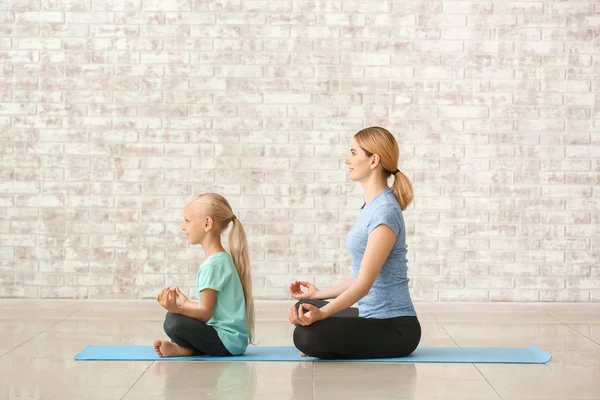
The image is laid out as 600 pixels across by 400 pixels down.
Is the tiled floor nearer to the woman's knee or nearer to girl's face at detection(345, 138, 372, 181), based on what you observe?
the woman's knee

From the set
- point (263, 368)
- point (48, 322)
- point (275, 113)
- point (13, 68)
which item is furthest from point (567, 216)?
point (13, 68)

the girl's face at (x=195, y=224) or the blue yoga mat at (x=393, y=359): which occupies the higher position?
the girl's face at (x=195, y=224)

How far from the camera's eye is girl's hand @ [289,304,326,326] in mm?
3090

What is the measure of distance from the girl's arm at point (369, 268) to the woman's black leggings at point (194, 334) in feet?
1.53

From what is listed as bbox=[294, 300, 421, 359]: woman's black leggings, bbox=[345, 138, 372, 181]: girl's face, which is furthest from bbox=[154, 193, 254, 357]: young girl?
bbox=[345, 138, 372, 181]: girl's face

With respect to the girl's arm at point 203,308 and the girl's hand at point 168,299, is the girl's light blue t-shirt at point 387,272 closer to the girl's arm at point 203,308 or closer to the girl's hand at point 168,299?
the girl's arm at point 203,308

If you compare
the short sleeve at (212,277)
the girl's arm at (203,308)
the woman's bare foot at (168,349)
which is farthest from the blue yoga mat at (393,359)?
the short sleeve at (212,277)

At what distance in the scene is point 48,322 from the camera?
4.41m

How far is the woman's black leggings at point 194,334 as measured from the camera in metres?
3.24

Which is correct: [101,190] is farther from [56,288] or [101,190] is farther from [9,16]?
[9,16]

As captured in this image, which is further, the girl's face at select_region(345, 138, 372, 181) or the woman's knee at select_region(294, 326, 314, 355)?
the girl's face at select_region(345, 138, 372, 181)

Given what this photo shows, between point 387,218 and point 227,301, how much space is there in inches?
28.0

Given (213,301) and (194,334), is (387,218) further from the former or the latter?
(194,334)

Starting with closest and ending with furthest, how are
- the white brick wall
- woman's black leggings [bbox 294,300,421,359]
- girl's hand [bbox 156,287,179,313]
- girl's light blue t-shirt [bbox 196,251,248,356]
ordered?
girl's hand [bbox 156,287,179,313] < woman's black leggings [bbox 294,300,421,359] < girl's light blue t-shirt [bbox 196,251,248,356] < the white brick wall
